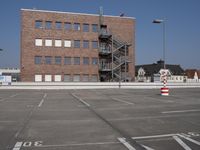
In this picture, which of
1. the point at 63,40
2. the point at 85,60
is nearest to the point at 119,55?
the point at 85,60

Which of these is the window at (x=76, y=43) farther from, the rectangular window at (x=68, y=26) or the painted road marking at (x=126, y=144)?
the painted road marking at (x=126, y=144)

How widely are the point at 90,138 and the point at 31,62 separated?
5047cm

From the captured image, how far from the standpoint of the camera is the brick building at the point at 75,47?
56.6 meters

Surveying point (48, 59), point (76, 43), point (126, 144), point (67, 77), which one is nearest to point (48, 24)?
point (76, 43)

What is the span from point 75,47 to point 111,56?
Result: 8.14 metres

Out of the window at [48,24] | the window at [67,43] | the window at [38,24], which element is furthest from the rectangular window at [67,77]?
the window at [38,24]

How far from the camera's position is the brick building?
5662 cm

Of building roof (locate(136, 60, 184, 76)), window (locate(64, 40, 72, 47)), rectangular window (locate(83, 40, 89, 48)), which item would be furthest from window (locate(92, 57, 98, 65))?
building roof (locate(136, 60, 184, 76))

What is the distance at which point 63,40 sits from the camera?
192 feet

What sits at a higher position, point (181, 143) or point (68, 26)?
point (68, 26)

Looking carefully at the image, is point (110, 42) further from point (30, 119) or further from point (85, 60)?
point (30, 119)

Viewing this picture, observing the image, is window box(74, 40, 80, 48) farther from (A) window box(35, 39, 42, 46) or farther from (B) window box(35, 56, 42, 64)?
(B) window box(35, 56, 42, 64)

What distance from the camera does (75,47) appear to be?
5941 centimetres

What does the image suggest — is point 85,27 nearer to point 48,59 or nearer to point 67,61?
point 67,61
